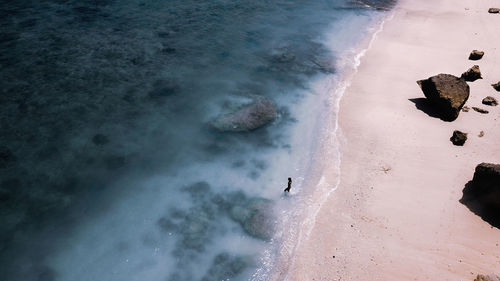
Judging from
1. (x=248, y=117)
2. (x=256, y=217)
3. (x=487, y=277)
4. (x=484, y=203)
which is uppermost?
(x=484, y=203)

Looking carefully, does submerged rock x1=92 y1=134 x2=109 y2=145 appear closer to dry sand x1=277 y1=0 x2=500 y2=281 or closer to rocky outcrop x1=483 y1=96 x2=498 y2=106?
dry sand x1=277 y1=0 x2=500 y2=281

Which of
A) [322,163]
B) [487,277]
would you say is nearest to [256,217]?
[322,163]

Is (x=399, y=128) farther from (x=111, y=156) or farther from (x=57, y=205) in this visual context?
(x=57, y=205)

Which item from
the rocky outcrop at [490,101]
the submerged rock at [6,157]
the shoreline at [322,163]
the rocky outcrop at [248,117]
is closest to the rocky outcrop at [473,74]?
the rocky outcrop at [490,101]

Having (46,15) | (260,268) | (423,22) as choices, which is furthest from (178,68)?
(423,22)

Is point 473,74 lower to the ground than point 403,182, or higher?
higher

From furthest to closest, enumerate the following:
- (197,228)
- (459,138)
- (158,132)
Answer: (158,132) → (459,138) → (197,228)

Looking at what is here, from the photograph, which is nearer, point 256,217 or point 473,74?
point 256,217

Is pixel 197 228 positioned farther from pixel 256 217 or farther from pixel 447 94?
pixel 447 94

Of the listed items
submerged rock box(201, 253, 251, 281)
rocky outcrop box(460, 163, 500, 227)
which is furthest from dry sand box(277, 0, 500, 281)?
submerged rock box(201, 253, 251, 281)
